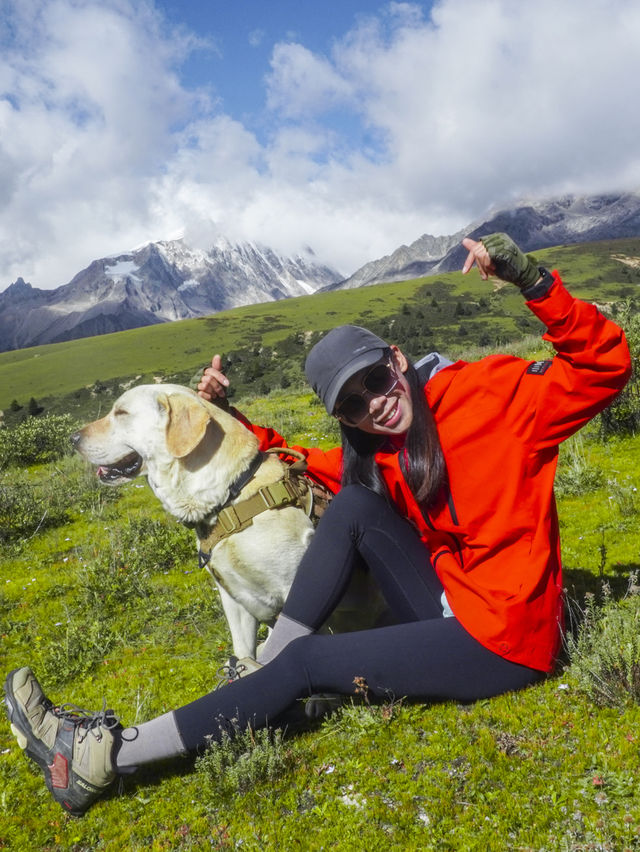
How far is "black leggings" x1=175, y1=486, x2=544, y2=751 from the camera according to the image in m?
3.00

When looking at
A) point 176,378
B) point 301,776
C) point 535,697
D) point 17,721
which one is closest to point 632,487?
point 535,697

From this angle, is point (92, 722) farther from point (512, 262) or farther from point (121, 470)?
point (512, 262)

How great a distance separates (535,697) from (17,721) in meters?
2.86

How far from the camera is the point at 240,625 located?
13.0ft

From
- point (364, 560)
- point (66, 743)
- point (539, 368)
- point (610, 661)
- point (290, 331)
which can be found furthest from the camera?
point (290, 331)

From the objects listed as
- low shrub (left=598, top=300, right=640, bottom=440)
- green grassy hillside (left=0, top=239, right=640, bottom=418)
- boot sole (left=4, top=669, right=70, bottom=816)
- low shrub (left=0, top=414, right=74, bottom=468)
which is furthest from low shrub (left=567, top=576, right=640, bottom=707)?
green grassy hillside (left=0, top=239, right=640, bottom=418)

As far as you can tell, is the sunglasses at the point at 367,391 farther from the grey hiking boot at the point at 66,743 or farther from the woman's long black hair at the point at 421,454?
the grey hiking boot at the point at 66,743

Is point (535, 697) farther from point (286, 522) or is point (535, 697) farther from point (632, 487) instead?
point (632, 487)

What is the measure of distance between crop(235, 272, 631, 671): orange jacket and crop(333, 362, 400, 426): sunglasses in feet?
0.78

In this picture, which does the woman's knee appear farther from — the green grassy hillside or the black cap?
the green grassy hillside

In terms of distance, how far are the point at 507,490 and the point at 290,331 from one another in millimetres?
97058

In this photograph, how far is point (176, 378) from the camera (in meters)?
70.6

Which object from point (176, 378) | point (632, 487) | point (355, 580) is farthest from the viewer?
point (176, 378)

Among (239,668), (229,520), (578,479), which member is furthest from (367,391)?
(578,479)
